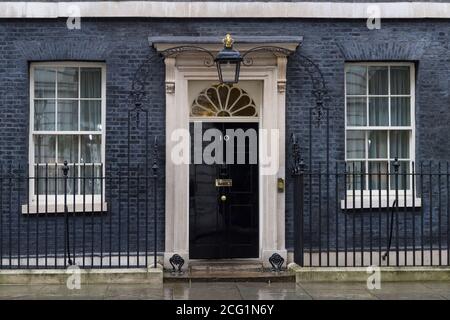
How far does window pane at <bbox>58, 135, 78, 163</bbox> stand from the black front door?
191 centimetres

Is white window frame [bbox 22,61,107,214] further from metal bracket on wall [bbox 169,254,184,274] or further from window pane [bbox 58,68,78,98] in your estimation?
metal bracket on wall [bbox 169,254,184,274]

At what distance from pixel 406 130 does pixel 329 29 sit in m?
2.12

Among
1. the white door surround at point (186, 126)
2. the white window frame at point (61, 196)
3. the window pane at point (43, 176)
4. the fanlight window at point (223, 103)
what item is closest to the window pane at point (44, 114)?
the white window frame at point (61, 196)

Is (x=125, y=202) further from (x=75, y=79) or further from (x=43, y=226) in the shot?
(x=75, y=79)

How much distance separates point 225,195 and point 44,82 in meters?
3.47

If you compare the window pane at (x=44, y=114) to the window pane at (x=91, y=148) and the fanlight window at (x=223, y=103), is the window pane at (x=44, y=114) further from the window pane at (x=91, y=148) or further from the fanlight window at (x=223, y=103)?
the fanlight window at (x=223, y=103)

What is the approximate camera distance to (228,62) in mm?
10977

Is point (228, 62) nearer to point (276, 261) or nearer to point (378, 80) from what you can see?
point (378, 80)

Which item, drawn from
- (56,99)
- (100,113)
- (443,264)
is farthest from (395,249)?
(56,99)

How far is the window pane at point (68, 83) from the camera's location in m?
12.2

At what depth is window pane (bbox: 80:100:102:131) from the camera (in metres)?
12.2

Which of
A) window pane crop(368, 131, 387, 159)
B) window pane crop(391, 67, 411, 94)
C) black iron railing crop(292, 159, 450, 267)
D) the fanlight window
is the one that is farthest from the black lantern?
window pane crop(391, 67, 411, 94)

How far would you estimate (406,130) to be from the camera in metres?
12.5

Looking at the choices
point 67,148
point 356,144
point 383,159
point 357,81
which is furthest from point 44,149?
point 383,159
